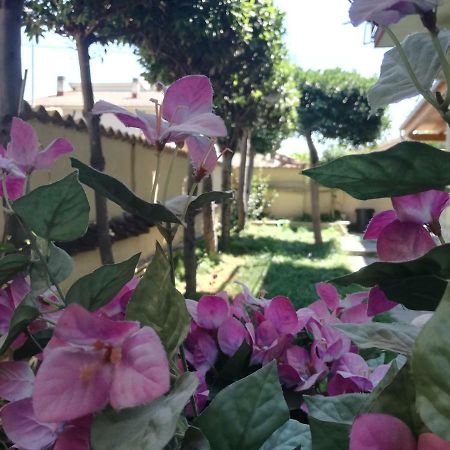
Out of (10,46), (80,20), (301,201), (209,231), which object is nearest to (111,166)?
(80,20)

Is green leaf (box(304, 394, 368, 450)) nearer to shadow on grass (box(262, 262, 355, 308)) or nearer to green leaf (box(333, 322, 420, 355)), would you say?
green leaf (box(333, 322, 420, 355))

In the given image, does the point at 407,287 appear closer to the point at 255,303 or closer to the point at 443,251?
the point at 443,251

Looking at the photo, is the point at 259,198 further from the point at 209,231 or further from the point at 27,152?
the point at 27,152

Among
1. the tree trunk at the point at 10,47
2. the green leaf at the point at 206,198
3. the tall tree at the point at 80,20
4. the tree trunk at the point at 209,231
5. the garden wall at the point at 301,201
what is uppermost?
the tall tree at the point at 80,20

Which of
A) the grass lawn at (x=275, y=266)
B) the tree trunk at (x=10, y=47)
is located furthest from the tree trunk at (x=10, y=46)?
the grass lawn at (x=275, y=266)

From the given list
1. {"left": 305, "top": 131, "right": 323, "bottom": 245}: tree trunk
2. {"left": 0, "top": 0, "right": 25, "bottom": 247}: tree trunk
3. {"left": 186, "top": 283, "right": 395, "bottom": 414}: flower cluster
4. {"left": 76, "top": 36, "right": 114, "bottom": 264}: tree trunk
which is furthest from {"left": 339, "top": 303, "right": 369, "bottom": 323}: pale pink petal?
{"left": 305, "top": 131, "right": 323, "bottom": 245}: tree trunk

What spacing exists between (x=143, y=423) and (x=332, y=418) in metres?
0.15

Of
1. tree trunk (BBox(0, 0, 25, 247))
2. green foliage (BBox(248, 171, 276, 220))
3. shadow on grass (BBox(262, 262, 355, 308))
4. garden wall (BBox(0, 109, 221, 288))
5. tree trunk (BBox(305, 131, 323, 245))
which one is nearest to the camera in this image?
tree trunk (BBox(0, 0, 25, 247))

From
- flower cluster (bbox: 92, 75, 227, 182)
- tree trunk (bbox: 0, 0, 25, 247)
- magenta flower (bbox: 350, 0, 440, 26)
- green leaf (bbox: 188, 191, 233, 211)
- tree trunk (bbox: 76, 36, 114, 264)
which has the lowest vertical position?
tree trunk (bbox: 76, 36, 114, 264)

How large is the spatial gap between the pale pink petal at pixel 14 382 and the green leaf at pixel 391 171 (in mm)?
245

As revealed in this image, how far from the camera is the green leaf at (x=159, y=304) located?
348 millimetres

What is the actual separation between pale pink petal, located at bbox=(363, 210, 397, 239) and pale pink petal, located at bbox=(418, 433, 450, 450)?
6.7 inches

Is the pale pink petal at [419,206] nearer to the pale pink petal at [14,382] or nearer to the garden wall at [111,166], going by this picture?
the pale pink petal at [14,382]

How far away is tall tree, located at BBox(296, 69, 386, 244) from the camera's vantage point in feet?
47.0
